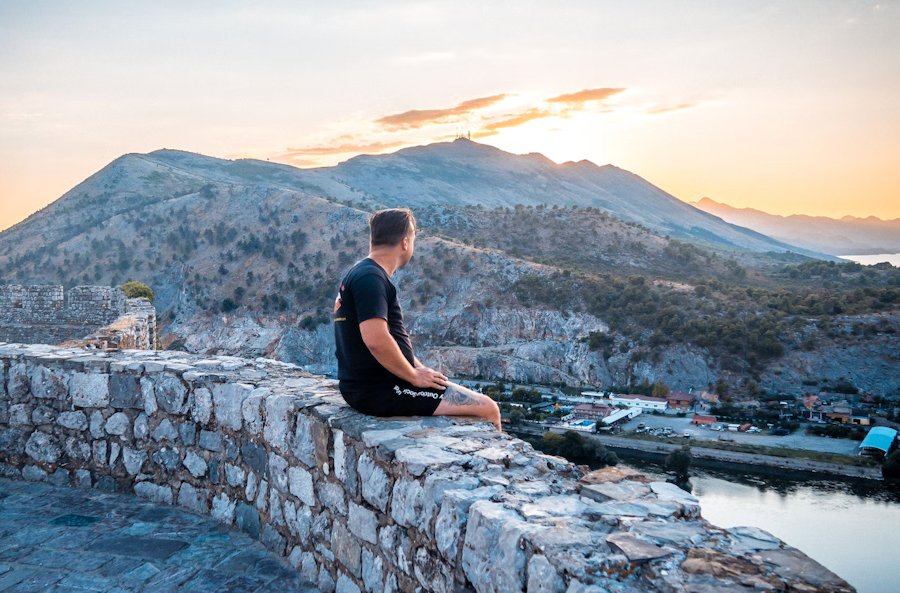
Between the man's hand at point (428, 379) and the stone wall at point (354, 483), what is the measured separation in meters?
0.16

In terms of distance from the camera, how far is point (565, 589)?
1637 mm

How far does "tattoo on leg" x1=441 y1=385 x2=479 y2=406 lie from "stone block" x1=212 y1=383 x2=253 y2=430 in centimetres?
124

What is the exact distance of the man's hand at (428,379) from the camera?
9.72 ft

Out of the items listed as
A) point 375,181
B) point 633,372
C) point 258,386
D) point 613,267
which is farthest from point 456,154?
point 258,386

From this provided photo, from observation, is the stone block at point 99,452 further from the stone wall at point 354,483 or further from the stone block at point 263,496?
the stone block at point 263,496

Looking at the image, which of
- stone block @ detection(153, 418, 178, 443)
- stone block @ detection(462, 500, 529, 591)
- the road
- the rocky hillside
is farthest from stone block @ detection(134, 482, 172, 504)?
the rocky hillside

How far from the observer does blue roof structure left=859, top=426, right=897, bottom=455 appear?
23.4 meters

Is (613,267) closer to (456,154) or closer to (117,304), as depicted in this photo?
(117,304)

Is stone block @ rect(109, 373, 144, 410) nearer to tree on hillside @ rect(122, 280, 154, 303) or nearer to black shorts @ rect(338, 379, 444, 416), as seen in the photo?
black shorts @ rect(338, 379, 444, 416)

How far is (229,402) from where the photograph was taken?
3.71 m

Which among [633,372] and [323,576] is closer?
[323,576]

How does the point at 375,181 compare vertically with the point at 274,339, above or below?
above

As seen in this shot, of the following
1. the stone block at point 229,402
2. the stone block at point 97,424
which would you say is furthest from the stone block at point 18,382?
the stone block at point 229,402

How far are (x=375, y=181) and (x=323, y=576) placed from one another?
104424 millimetres
